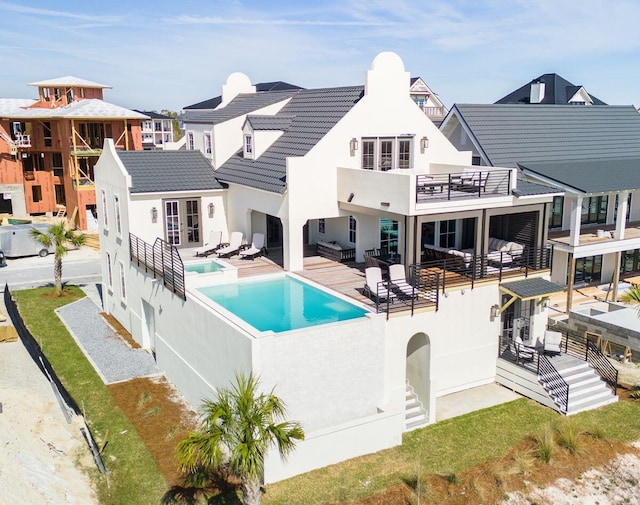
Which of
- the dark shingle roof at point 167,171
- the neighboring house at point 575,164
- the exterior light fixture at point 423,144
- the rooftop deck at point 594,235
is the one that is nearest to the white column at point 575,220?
the neighboring house at point 575,164

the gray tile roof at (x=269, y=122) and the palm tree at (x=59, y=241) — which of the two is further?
the palm tree at (x=59, y=241)

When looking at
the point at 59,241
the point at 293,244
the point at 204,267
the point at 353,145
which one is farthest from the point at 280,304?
the point at 59,241

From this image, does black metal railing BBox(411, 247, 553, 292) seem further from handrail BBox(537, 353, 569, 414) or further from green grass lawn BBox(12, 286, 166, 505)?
green grass lawn BBox(12, 286, 166, 505)

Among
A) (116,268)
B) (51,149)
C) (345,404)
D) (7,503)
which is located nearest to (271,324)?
(345,404)

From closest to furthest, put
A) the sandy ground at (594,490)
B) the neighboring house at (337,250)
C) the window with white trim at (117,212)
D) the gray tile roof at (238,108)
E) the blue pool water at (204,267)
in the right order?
1. the sandy ground at (594,490)
2. the neighboring house at (337,250)
3. the blue pool water at (204,267)
4. the window with white trim at (117,212)
5. the gray tile roof at (238,108)

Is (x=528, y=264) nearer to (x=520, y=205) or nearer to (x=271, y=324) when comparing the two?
(x=520, y=205)

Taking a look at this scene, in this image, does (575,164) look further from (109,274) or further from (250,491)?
(109,274)

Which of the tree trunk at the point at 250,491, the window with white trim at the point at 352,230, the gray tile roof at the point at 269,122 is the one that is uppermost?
the gray tile roof at the point at 269,122

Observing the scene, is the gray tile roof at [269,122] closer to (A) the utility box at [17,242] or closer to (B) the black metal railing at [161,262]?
(B) the black metal railing at [161,262]
